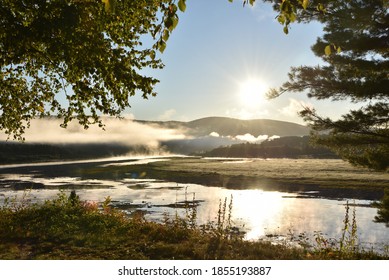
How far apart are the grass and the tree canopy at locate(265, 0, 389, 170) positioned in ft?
20.6

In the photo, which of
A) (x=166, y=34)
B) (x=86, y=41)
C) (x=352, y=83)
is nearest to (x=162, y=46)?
(x=166, y=34)

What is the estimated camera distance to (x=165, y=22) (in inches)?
155

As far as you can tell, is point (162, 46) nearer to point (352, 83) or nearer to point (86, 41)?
point (86, 41)

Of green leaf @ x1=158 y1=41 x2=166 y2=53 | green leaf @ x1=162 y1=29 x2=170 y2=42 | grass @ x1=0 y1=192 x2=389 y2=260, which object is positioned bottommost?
grass @ x1=0 y1=192 x2=389 y2=260

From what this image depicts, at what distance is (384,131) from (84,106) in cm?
1220

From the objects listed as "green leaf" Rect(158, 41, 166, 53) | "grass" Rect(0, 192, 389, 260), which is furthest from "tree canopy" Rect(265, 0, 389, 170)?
"green leaf" Rect(158, 41, 166, 53)

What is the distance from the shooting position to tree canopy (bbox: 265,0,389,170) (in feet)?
47.5

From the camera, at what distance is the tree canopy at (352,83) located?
14.5 m

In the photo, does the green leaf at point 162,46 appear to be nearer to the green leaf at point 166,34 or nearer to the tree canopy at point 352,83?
the green leaf at point 166,34

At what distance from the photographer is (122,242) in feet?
34.7

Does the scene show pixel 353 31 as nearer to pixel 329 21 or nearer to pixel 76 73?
pixel 329 21

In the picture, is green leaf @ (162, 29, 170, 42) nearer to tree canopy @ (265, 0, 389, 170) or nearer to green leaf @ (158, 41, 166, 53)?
green leaf @ (158, 41, 166, 53)
